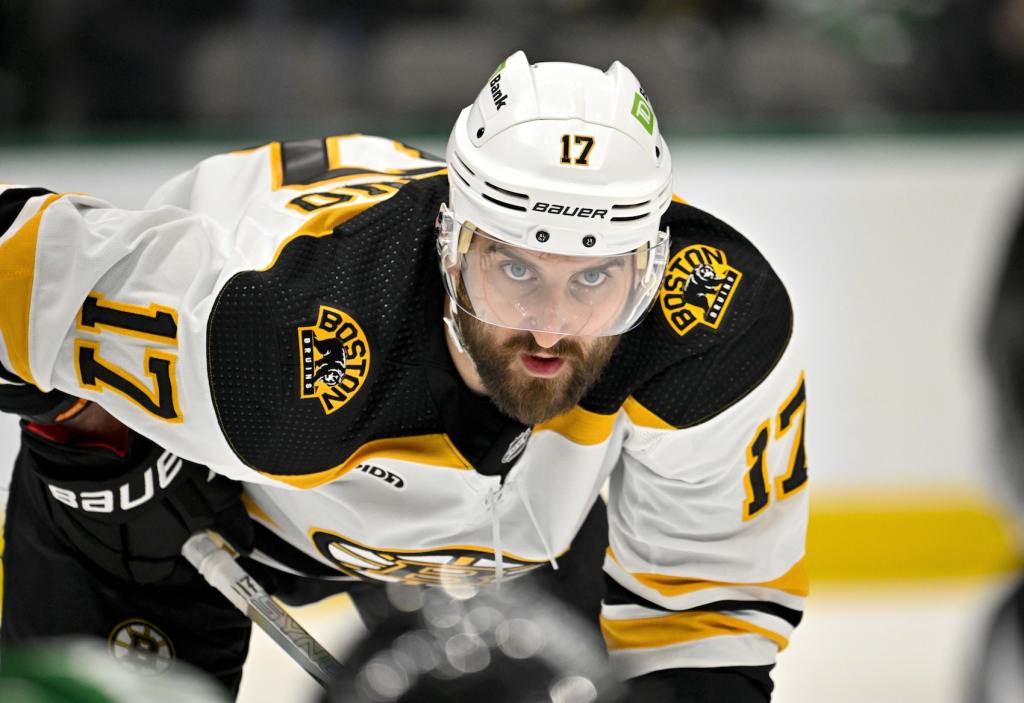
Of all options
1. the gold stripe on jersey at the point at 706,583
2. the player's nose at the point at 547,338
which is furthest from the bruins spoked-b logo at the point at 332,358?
the gold stripe on jersey at the point at 706,583

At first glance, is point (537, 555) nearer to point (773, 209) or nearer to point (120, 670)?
point (120, 670)

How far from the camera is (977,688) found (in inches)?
21.4

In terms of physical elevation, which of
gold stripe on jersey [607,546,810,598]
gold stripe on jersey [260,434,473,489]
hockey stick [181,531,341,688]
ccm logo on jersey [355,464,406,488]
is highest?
gold stripe on jersey [260,434,473,489]

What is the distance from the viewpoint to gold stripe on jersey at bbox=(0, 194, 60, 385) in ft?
5.13

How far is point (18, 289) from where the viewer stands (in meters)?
1.57

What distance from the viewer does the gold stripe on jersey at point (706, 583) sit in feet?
5.93

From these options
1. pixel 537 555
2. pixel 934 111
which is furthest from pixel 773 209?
pixel 537 555

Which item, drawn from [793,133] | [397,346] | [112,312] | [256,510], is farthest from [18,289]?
[793,133]

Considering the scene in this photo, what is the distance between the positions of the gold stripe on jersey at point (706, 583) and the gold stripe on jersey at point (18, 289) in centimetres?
87

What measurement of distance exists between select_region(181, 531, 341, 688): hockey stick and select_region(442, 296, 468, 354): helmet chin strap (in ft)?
1.43

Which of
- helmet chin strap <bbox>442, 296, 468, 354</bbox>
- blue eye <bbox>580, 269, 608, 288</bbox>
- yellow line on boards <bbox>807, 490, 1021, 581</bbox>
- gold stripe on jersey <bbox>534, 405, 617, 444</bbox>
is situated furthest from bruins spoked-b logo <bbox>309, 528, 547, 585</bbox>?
yellow line on boards <bbox>807, 490, 1021, 581</bbox>

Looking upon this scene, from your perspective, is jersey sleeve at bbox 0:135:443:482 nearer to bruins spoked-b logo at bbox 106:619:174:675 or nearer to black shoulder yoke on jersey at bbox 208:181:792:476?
black shoulder yoke on jersey at bbox 208:181:792:476

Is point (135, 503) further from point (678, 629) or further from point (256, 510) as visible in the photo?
point (678, 629)

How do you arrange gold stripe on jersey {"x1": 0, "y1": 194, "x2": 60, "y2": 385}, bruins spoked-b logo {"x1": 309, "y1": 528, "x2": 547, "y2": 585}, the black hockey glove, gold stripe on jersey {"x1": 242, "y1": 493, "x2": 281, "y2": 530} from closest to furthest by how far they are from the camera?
gold stripe on jersey {"x1": 0, "y1": 194, "x2": 60, "y2": 385} → the black hockey glove → bruins spoked-b logo {"x1": 309, "y1": 528, "x2": 547, "y2": 585} → gold stripe on jersey {"x1": 242, "y1": 493, "x2": 281, "y2": 530}
